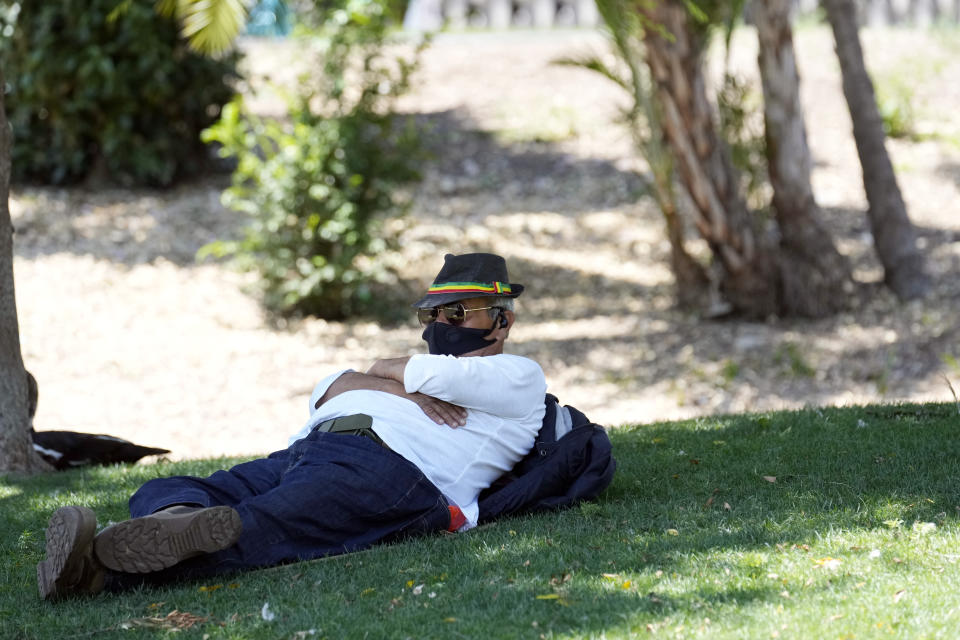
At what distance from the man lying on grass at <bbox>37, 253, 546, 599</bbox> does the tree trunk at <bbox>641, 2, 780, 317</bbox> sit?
6.32m

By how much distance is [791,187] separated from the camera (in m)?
10.9

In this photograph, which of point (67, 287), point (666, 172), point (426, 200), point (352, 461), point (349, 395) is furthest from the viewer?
point (426, 200)

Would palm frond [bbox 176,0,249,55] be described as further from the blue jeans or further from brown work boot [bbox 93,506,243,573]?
brown work boot [bbox 93,506,243,573]

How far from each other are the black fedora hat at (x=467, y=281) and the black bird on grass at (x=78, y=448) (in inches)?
116

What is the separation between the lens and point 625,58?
10266mm

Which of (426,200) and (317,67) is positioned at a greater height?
(317,67)

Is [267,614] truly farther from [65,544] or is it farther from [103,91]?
[103,91]

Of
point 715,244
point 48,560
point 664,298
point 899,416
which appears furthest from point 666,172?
point 48,560

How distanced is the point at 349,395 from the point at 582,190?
38.5 feet

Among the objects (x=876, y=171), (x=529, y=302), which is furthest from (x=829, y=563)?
(x=529, y=302)

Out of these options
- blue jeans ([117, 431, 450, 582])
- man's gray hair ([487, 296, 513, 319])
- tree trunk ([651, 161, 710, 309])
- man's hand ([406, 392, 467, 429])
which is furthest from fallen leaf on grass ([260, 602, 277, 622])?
tree trunk ([651, 161, 710, 309])

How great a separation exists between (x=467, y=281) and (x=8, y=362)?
303 cm

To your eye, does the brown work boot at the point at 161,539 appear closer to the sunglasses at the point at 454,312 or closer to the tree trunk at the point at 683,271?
the sunglasses at the point at 454,312

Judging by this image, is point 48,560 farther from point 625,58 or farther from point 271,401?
point 625,58
